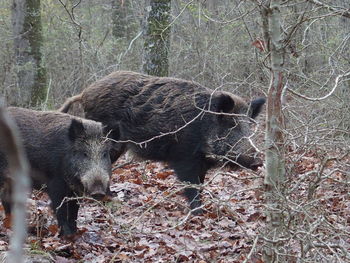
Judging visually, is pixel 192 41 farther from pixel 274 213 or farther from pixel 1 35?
pixel 274 213

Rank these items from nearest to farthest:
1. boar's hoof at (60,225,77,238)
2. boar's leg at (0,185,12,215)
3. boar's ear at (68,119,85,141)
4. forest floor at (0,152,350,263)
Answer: forest floor at (0,152,350,263) → boar's hoof at (60,225,77,238) → boar's leg at (0,185,12,215) → boar's ear at (68,119,85,141)

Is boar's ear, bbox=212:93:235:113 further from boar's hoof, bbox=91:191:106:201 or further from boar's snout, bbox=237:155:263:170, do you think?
boar's hoof, bbox=91:191:106:201

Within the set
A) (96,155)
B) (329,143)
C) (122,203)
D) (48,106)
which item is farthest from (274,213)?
(48,106)

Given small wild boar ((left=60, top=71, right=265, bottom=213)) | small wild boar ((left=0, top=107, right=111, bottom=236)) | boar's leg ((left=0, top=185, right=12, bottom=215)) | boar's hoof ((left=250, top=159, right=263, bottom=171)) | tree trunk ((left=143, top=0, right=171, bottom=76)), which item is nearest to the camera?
small wild boar ((left=0, top=107, right=111, bottom=236))

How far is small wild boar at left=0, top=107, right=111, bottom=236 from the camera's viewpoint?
6422 millimetres

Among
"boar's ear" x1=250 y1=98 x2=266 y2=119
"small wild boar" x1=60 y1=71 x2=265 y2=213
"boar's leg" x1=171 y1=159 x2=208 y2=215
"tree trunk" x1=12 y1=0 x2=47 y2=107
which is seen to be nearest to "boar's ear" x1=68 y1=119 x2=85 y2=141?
"small wild boar" x1=60 y1=71 x2=265 y2=213

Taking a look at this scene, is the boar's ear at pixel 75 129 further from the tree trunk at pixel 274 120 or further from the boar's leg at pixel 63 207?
the tree trunk at pixel 274 120

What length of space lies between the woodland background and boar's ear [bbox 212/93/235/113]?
0.34m

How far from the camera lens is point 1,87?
51.5 ft

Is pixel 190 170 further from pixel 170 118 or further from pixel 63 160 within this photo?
pixel 63 160

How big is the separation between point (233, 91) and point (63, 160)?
13.4 ft

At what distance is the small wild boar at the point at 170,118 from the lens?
28.3 ft

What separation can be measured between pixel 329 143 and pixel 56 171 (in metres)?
3.50

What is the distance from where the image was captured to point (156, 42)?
460 inches
